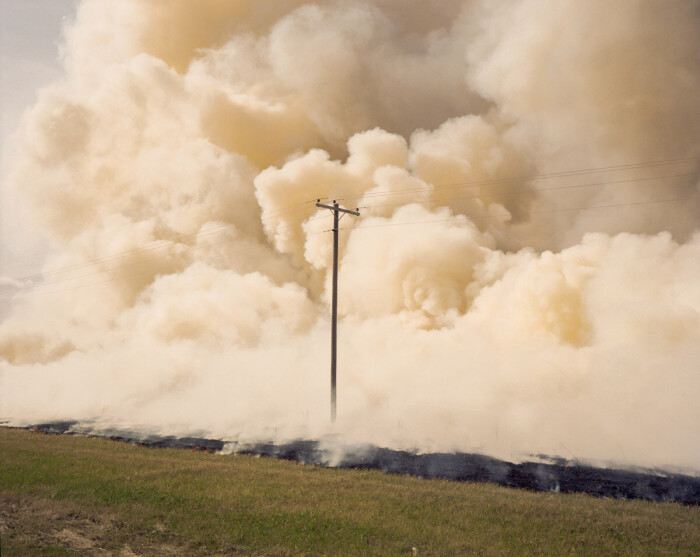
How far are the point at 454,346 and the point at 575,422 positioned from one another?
1496 centimetres

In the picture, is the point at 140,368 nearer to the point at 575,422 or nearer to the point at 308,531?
the point at 575,422

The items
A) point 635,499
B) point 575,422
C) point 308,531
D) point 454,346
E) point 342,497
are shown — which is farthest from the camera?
point 454,346

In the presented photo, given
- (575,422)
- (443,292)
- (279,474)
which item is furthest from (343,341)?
(279,474)

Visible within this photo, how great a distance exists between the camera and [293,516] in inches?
545

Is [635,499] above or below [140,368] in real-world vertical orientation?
below

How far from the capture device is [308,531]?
1278cm

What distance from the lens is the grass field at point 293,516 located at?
1186 centimetres

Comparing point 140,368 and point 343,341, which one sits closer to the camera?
point 140,368

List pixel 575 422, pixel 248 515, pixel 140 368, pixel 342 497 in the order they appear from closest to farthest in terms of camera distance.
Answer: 1. pixel 248 515
2. pixel 342 497
3. pixel 575 422
4. pixel 140 368

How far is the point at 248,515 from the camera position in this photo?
1376 cm

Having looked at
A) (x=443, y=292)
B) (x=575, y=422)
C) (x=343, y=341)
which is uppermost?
(x=443, y=292)

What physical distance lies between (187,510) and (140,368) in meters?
36.6

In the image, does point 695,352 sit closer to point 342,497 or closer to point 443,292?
point 443,292

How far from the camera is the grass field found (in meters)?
11.9
